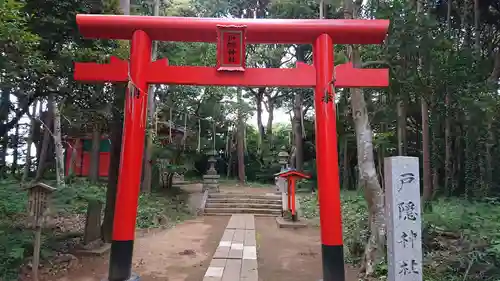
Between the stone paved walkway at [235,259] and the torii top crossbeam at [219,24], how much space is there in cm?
370

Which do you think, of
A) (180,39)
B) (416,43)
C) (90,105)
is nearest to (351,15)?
(416,43)

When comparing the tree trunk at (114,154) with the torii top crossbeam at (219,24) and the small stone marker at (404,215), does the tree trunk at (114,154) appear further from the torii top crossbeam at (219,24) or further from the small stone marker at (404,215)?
the small stone marker at (404,215)

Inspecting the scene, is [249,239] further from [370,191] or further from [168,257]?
[370,191]

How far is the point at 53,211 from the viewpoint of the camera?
541cm

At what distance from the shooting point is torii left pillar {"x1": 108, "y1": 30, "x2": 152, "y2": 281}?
4.64m

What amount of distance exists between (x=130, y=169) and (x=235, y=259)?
108 inches

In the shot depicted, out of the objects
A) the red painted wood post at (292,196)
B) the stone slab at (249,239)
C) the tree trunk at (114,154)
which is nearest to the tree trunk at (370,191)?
the stone slab at (249,239)

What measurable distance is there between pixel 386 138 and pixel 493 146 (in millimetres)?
5121

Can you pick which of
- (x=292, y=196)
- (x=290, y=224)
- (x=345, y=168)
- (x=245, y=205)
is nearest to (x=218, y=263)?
(x=290, y=224)

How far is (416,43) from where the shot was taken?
24.9ft

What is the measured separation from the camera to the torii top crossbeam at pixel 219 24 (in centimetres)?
490

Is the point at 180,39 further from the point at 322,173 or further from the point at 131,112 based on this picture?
the point at 322,173

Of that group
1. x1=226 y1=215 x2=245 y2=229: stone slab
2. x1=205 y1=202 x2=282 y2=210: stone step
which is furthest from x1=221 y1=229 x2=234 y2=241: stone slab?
x1=205 y1=202 x2=282 y2=210: stone step

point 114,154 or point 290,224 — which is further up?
point 114,154
